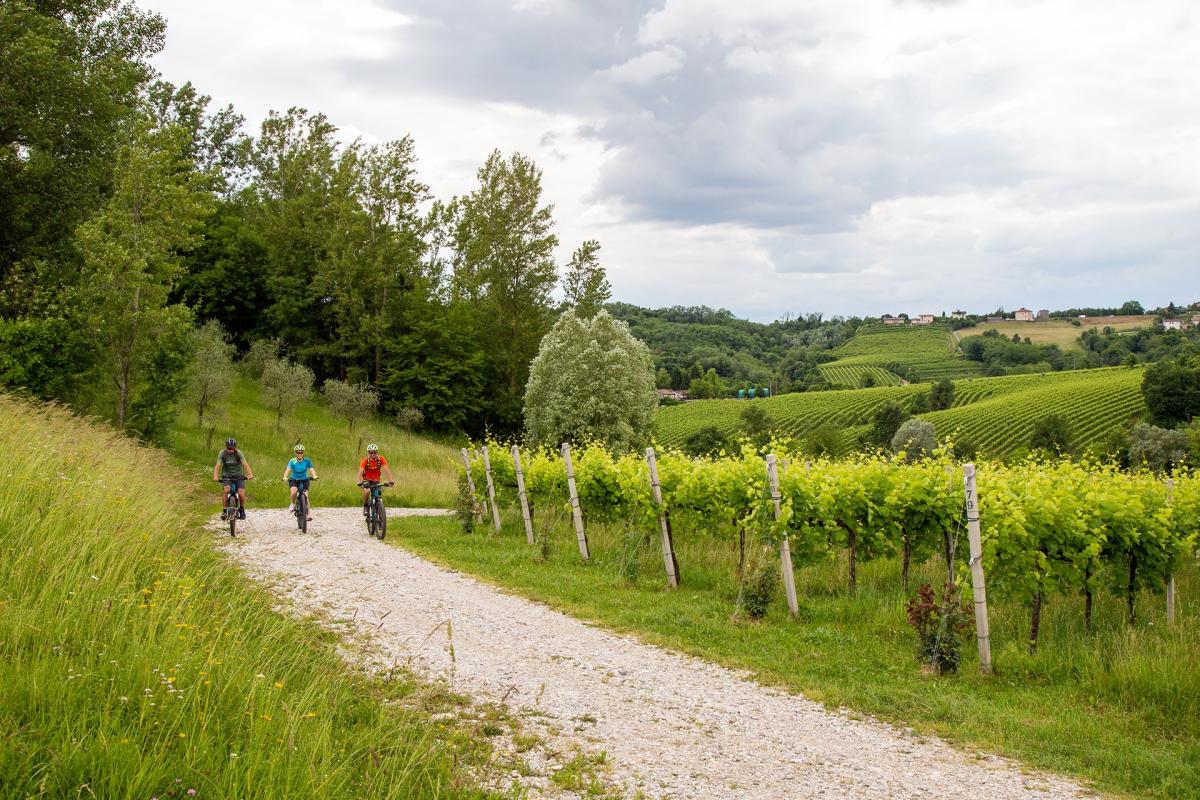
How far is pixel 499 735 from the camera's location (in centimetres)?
547

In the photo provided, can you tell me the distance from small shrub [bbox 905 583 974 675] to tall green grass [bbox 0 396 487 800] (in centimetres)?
478

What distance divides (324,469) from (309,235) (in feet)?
92.8

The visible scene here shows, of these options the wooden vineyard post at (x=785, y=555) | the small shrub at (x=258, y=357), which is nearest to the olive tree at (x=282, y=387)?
the small shrub at (x=258, y=357)

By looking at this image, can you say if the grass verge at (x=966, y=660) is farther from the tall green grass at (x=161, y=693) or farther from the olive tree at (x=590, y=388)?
the olive tree at (x=590, y=388)

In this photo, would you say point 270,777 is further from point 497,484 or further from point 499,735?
point 497,484

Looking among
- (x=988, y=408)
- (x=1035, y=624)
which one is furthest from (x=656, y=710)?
(x=988, y=408)

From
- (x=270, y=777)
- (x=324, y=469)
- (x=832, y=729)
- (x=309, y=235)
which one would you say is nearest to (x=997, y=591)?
(x=832, y=729)

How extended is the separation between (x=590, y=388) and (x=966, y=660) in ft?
110

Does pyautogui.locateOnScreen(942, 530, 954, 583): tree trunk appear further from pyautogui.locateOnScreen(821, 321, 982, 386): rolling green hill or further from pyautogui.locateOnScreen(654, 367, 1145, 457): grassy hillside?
pyautogui.locateOnScreen(821, 321, 982, 386): rolling green hill

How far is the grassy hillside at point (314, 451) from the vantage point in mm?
24797

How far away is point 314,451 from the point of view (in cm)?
3212

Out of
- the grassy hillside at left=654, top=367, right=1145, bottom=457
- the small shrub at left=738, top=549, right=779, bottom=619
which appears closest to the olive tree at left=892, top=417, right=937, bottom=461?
the grassy hillside at left=654, top=367, right=1145, bottom=457

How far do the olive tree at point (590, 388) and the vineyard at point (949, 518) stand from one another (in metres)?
27.0

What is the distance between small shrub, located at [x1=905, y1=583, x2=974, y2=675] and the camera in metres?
7.58
